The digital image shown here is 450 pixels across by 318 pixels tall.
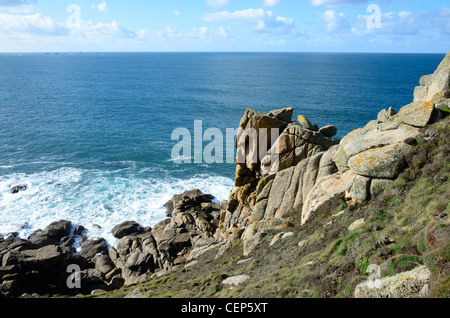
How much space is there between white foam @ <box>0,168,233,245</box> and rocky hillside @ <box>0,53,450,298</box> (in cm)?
331

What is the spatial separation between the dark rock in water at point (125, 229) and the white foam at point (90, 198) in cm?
91

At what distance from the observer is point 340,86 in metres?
146

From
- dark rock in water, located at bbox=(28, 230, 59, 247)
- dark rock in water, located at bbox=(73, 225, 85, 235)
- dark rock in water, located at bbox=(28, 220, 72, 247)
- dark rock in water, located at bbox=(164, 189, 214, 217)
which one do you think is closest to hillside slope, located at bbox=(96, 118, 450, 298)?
dark rock in water, located at bbox=(164, 189, 214, 217)

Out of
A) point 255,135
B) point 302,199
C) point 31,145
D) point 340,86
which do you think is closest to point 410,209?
point 302,199

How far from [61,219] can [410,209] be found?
49.4 m

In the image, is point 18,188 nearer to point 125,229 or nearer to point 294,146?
point 125,229

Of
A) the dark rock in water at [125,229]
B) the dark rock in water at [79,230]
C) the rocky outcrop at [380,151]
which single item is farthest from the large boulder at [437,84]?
the dark rock in water at [79,230]

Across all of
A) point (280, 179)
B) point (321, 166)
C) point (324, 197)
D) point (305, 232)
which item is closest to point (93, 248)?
point (280, 179)

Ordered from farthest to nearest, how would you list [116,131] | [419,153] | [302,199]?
[116,131]
[302,199]
[419,153]

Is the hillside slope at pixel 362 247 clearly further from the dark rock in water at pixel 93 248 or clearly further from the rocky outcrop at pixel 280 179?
the dark rock in water at pixel 93 248

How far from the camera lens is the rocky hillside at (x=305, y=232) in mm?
14531

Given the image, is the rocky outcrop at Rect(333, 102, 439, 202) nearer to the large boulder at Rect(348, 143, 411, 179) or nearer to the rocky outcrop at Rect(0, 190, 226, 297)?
the large boulder at Rect(348, 143, 411, 179)
